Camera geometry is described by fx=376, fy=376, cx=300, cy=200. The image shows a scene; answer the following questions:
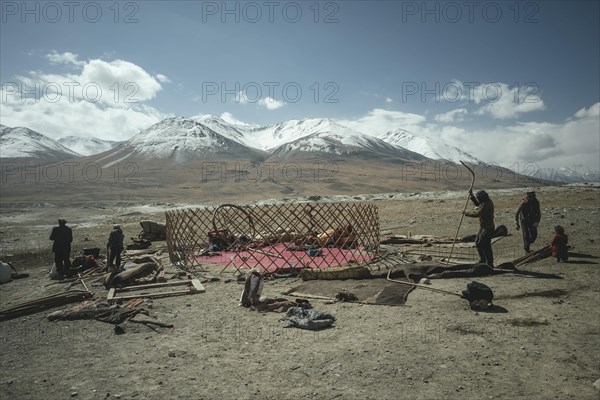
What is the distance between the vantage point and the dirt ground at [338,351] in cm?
276

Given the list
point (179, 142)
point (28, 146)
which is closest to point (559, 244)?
point (179, 142)

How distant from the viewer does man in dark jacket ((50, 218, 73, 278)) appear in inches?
256

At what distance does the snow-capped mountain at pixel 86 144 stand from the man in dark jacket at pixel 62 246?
548 feet

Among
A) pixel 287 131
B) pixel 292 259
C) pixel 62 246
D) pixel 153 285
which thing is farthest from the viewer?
pixel 287 131

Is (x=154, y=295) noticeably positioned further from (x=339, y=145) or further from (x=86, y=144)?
(x=86, y=144)

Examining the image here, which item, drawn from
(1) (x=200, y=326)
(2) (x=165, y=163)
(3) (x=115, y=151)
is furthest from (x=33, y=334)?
(3) (x=115, y=151)

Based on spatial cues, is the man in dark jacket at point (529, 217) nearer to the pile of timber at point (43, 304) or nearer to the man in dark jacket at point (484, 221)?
the man in dark jacket at point (484, 221)

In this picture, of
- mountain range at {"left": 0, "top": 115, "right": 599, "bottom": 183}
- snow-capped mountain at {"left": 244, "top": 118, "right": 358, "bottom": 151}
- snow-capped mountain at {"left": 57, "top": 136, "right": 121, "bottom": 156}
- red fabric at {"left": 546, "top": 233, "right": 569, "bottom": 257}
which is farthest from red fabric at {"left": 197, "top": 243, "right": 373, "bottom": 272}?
snow-capped mountain at {"left": 57, "top": 136, "right": 121, "bottom": 156}

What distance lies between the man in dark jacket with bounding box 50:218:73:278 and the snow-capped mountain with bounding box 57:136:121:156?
16697 centimetres

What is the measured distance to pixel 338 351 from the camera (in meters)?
3.35

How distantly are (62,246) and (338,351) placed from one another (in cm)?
561
